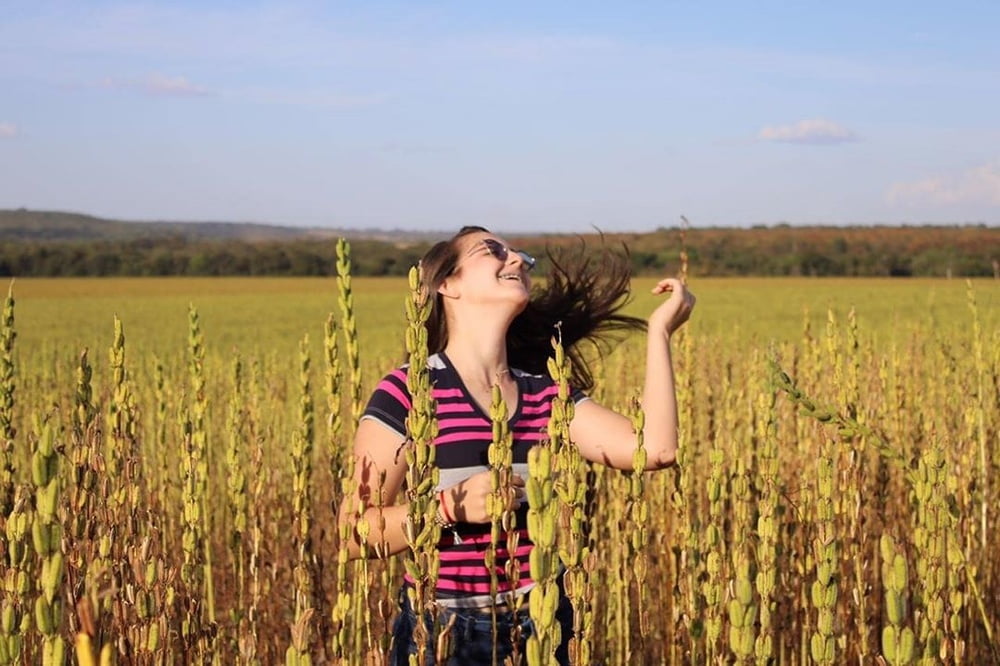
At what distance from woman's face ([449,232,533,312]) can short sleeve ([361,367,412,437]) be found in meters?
0.29

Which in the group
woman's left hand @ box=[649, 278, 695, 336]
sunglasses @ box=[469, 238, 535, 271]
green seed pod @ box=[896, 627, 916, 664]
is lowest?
Answer: green seed pod @ box=[896, 627, 916, 664]

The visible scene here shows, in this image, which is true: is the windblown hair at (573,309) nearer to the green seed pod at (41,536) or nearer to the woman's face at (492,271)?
the woman's face at (492,271)

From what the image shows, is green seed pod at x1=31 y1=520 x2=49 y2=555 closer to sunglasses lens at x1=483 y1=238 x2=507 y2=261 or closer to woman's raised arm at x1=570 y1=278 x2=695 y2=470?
woman's raised arm at x1=570 y1=278 x2=695 y2=470

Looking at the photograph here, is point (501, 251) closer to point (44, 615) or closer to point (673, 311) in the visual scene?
point (673, 311)

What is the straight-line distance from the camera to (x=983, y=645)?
316 cm

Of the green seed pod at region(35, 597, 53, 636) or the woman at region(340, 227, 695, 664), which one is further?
the woman at region(340, 227, 695, 664)

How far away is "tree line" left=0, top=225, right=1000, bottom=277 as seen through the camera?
49.0 metres

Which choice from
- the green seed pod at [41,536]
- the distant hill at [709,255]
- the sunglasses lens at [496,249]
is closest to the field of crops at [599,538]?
the green seed pod at [41,536]

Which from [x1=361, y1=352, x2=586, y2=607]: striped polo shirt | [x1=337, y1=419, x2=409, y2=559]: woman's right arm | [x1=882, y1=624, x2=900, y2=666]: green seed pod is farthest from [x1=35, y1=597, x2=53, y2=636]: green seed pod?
[x1=361, y1=352, x2=586, y2=607]: striped polo shirt

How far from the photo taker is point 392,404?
235 cm

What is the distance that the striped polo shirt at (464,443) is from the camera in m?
2.27

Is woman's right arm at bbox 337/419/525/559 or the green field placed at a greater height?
woman's right arm at bbox 337/419/525/559

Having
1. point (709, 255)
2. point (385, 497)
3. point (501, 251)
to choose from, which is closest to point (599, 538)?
point (501, 251)

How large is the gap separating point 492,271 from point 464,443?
417 mm
